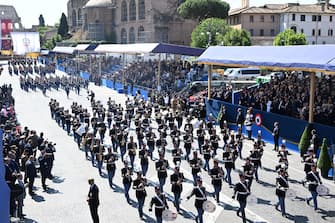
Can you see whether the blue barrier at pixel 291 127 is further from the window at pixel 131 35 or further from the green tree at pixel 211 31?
the window at pixel 131 35

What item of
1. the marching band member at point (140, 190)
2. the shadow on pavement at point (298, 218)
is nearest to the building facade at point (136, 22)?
the marching band member at point (140, 190)

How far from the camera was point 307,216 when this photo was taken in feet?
46.9

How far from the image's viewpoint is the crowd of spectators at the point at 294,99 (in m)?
22.2

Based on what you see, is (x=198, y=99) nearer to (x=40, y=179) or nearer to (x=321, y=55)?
(x=321, y=55)

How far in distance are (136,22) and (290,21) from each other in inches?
1107

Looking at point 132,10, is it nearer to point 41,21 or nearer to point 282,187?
point 41,21

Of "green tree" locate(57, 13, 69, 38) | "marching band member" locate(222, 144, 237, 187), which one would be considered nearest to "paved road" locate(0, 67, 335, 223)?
"marching band member" locate(222, 144, 237, 187)

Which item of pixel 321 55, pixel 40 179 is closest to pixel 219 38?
Answer: pixel 321 55

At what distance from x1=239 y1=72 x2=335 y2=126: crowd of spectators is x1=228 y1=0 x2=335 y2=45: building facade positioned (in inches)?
2135

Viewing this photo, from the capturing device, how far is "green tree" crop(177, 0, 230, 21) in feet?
265

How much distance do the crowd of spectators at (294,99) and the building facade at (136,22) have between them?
58850 mm

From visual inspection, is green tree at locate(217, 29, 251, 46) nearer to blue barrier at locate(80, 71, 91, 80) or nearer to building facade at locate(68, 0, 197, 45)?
blue barrier at locate(80, 71, 91, 80)

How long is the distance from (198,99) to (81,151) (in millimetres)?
11659

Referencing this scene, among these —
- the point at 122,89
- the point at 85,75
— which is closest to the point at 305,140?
the point at 122,89
